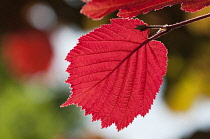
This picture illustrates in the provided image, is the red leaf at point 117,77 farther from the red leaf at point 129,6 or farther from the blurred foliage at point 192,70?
the blurred foliage at point 192,70

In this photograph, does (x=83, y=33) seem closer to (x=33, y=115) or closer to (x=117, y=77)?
(x=117, y=77)

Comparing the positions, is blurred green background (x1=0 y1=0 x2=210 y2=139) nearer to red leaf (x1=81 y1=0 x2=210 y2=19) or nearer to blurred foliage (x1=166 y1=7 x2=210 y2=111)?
blurred foliage (x1=166 y1=7 x2=210 y2=111)

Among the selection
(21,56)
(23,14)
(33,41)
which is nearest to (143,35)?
(23,14)

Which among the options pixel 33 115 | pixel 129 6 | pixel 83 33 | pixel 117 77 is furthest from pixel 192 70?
pixel 33 115

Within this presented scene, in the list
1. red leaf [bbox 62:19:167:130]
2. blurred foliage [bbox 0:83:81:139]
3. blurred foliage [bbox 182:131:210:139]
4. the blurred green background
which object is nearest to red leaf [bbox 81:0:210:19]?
red leaf [bbox 62:19:167:130]

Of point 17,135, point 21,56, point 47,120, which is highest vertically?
point 21,56

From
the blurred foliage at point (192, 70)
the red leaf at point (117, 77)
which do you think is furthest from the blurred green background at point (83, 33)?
the red leaf at point (117, 77)

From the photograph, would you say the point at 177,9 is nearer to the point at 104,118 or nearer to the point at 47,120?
the point at 104,118

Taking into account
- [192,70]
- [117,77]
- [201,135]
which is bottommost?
[117,77]
